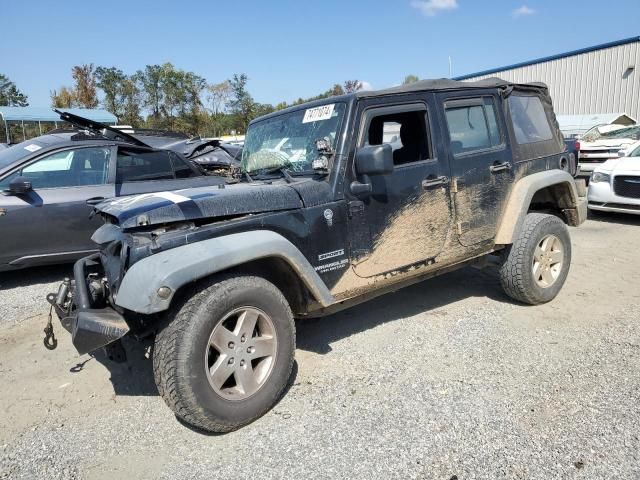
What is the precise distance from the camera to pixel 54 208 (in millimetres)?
5176

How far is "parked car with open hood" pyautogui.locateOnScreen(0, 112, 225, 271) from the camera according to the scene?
197 inches

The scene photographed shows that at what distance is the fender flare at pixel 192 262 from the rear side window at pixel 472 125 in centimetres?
174

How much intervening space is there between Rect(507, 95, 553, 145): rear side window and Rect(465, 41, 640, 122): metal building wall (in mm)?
19352

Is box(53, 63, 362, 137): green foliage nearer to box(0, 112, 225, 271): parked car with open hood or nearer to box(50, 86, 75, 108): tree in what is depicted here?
box(50, 86, 75, 108): tree

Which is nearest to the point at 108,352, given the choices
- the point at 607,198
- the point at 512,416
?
the point at 512,416

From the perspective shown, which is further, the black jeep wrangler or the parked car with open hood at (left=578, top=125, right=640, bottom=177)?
the parked car with open hood at (left=578, top=125, right=640, bottom=177)

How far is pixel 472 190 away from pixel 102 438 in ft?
10.1

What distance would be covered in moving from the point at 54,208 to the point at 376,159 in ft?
12.9

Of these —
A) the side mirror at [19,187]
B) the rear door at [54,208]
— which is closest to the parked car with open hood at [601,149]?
the rear door at [54,208]

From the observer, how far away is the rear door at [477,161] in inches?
146

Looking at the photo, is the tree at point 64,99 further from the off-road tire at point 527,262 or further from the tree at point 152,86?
the off-road tire at point 527,262

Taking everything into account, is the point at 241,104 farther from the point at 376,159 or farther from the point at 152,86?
the point at 376,159

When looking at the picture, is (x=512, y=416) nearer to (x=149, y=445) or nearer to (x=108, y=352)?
(x=149, y=445)

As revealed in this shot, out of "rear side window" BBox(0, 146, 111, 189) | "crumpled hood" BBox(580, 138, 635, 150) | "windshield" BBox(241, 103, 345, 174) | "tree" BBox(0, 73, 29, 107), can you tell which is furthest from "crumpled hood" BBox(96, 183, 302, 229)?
"tree" BBox(0, 73, 29, 107)
